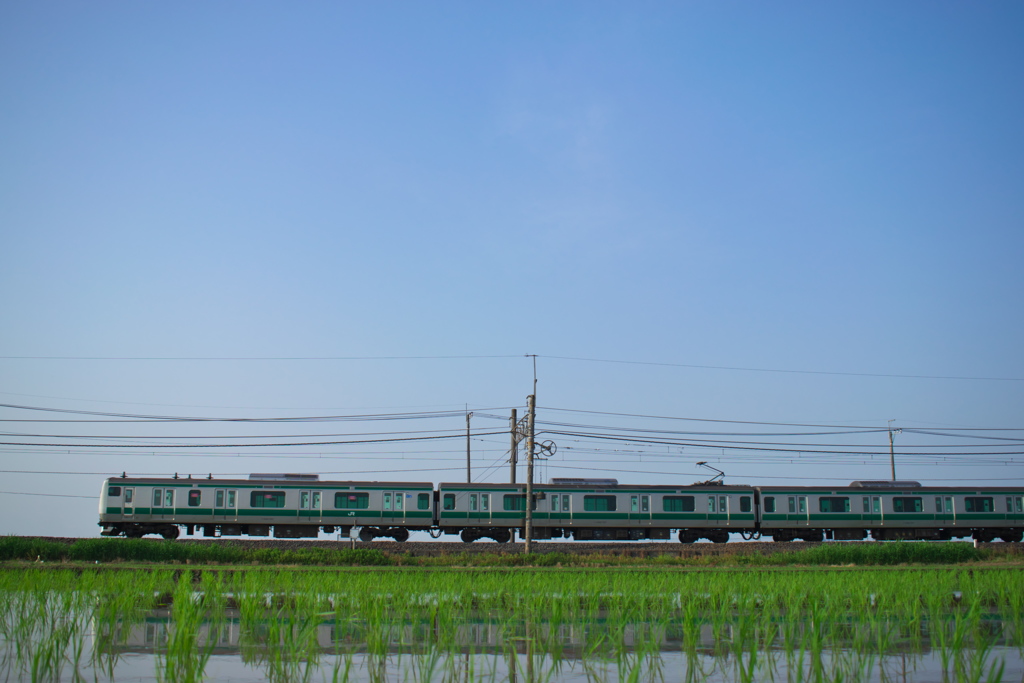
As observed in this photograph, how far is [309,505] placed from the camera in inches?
1260

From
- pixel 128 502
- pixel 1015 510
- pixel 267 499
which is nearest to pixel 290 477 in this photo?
pixel 267 499

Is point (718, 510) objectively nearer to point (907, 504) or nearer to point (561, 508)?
point (561, 508)

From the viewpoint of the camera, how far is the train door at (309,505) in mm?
31953

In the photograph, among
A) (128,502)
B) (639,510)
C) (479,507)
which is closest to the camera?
(128,502)

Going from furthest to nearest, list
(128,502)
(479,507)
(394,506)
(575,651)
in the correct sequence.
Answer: (479,507)
(394,506)
(128,502)
(575,651)

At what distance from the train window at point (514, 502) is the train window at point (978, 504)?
19.0 m

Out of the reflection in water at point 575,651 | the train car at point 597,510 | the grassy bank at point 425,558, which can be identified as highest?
the train car at point 597,510

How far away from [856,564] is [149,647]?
2024 cm

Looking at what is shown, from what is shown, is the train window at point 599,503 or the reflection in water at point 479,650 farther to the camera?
the train window at point 599,503

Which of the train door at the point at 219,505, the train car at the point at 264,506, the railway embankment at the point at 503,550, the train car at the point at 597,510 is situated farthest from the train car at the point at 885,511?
the train door at the point at 219,505

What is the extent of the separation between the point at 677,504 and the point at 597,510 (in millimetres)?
3342

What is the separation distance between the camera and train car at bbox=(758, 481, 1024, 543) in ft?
111

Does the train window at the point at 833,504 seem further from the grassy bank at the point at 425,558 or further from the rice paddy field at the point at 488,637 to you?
the rice paddy field at the point at 488,637

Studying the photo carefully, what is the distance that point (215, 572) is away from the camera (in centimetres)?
1547
